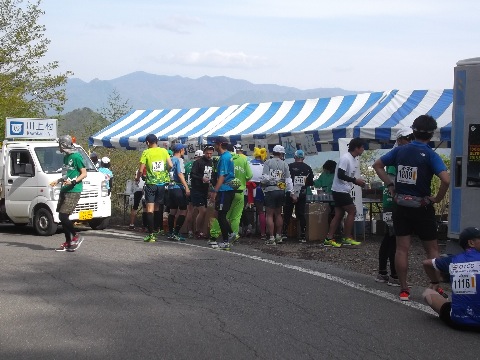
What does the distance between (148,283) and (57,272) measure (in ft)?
5.35

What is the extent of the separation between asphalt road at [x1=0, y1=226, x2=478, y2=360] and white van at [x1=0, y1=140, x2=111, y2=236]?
375cm

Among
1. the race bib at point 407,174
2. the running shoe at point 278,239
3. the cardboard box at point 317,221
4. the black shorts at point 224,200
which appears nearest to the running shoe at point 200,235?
the running shoe at point 278,239

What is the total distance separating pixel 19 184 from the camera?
15.9 meters

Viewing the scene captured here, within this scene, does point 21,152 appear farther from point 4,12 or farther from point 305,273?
point 4,12

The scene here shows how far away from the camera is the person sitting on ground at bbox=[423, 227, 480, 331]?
22.4 feet

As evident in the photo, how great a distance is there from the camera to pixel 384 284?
30.9ft

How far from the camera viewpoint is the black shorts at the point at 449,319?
6871 mm

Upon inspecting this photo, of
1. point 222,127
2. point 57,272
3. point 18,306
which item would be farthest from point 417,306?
point 222,127

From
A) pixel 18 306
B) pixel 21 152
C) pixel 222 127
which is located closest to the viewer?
pixel 18 306

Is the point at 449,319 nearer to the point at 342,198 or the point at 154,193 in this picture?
the point at 342,198

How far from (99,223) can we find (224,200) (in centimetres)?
496

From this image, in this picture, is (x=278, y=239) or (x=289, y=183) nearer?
(x=289, y=183)

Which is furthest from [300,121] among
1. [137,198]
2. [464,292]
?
[464,292]

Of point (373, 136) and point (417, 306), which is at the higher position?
point (373, 136)
